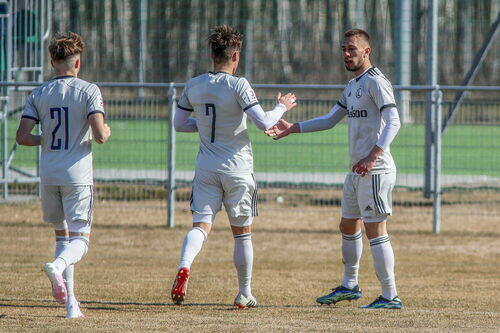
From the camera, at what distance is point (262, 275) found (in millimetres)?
10242

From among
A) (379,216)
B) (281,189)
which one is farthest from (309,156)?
(379,216)

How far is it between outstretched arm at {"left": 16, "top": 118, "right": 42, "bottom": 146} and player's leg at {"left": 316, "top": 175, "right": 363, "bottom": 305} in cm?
228

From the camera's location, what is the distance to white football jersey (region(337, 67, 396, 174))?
7742mm

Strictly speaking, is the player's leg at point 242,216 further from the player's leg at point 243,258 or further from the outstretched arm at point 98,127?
the outstretched arm at point 98,127

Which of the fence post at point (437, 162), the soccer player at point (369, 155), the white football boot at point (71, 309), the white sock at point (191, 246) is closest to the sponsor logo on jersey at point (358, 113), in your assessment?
the soccer player at point (369, 155)

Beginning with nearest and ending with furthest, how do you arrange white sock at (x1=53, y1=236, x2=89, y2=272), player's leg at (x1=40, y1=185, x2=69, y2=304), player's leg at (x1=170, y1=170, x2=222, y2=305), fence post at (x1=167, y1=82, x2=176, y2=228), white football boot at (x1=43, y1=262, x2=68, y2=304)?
white football boot at (x1=43, y1=262, x2=68, y2=304), white sock at (x1=53, y1=236, x2=89, y2=272), player's leg at (x1=40, y1=185, x2=69, y2=304), player's leg at (x1=170, y1=170, x2=222, y2=305), fence post at (x1=167, y1=82, x2=176, y2=228)

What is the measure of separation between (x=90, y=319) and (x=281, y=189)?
835cm

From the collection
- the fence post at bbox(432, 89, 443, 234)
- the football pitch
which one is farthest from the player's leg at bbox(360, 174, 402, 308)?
the football pitch

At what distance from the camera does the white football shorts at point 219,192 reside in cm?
765

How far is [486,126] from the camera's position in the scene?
15.6 metres

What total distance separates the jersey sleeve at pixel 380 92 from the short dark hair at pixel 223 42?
994 mm

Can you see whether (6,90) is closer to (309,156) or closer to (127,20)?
(309,156)

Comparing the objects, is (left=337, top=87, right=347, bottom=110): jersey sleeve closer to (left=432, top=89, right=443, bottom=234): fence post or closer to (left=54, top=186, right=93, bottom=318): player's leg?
(left=54, top=186, right=93, bottom=318): player's leg

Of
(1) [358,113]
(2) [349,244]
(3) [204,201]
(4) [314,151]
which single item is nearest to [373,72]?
(1) [358,113]
